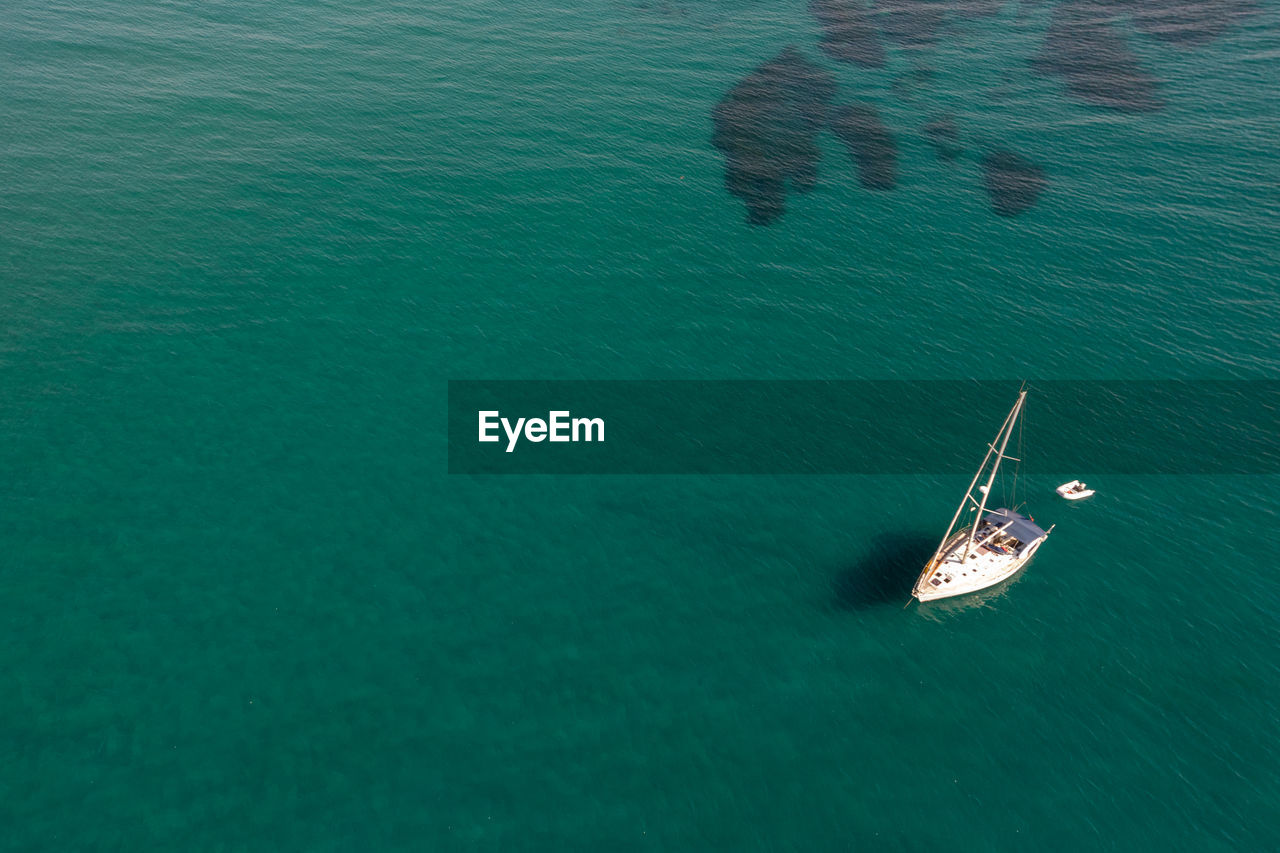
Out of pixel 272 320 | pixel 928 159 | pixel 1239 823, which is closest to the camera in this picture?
pixel 1239 823

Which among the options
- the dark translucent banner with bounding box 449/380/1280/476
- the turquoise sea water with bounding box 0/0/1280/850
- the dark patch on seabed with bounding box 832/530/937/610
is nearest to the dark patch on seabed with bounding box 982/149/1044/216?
the turquoise sea water with bounding box 0/0/1280/850

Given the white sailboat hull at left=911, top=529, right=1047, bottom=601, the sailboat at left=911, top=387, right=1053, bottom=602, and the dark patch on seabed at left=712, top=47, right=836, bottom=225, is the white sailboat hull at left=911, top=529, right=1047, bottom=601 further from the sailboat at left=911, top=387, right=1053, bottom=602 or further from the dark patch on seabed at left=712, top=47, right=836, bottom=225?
the dark patch on seabed at left=712, top=47, right=836, bottom=225

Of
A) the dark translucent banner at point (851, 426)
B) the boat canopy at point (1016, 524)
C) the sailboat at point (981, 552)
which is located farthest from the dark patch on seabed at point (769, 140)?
the sailboat at point (981, 552)

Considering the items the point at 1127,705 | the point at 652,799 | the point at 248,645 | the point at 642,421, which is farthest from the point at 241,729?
the point at 1127,705

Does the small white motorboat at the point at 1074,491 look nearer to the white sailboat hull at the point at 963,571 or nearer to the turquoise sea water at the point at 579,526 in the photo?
the turquoise sea water at the point at 579,526

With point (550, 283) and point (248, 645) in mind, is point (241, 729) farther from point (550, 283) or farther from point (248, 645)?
point (550, 283)

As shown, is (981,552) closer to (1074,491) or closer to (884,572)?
(884,572)

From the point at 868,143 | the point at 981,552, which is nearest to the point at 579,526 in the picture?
the point at 981,552
